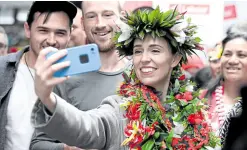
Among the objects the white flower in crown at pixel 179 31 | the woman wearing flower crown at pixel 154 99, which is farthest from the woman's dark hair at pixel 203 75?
the white flower in crown at pixel 179 31

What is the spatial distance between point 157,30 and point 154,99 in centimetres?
37

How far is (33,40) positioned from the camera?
385 centimetres

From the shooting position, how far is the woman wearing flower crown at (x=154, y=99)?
9.23 feet

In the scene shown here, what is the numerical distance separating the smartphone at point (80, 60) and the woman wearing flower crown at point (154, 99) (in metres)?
0.39

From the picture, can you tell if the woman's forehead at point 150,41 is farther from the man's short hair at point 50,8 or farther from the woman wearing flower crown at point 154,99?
the man's short hair at point 50,8

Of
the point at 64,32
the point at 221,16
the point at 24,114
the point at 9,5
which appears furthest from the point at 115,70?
the point at 9,5

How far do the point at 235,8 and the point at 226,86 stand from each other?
1884 mm

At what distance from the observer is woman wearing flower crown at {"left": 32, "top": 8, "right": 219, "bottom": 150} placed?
2812 mm

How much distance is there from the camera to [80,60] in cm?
222

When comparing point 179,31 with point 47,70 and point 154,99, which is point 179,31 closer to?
point 154,99

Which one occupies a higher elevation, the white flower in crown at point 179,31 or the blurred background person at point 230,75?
the white flower in crown at point 179,31

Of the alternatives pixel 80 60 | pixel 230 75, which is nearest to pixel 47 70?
pixel 80 60

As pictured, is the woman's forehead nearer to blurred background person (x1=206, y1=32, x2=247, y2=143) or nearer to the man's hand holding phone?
the man's hand holding phone

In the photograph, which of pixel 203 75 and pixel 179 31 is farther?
pixel 203 75
